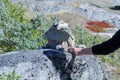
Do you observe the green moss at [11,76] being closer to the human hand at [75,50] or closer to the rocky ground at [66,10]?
the human hand at [75,50]

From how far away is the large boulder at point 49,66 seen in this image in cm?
923

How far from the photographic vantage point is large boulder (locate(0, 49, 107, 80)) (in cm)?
923

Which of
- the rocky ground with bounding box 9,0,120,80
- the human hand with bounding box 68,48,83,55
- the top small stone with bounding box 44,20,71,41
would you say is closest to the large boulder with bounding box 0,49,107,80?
the human hand with bounding box 68,48,83,55

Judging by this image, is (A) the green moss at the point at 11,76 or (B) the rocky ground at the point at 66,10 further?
(B) the rocky ground at the point at 66,10

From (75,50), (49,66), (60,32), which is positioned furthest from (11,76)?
(60,32)

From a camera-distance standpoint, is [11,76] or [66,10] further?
[66,10]

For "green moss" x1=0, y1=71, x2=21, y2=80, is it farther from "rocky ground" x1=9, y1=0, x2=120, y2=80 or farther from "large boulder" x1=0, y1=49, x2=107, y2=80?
"rocky ground" x1=9, y1=0, x2=120, y2=80

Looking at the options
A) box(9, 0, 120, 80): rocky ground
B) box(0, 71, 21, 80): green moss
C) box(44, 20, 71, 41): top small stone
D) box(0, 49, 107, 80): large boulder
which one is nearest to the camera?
box(0, 71, 21, 80): green moss

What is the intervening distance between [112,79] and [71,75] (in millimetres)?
5123

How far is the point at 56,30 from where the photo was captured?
1069 cm

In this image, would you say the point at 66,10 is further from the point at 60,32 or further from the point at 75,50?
the point at 75,50

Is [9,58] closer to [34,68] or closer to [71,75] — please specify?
[34,68]

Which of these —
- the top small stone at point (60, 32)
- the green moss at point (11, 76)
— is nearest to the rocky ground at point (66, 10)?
the top small stone at point (60, 32)

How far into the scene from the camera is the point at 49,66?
374 inches
